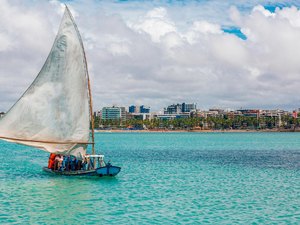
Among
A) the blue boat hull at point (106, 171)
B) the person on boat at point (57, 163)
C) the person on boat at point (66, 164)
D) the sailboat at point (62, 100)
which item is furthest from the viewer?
the person on boat at point (57, 163)

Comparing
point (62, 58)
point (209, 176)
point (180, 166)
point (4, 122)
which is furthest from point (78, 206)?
point (180, 166)

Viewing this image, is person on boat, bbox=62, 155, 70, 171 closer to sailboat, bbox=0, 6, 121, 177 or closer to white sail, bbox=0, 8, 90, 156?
sailboat, bbox=0, 6, 121, 177

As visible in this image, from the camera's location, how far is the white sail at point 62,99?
4109cm

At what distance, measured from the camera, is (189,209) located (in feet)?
106

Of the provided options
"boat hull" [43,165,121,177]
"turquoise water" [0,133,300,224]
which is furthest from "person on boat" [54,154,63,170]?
"boat hull" [43,165,121,177]

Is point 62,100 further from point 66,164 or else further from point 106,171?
point 66,164

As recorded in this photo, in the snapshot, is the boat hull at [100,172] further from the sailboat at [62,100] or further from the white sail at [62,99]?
the white sail at [62,99]

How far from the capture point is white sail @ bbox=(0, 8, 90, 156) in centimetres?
4109

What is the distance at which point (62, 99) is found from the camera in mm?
42781

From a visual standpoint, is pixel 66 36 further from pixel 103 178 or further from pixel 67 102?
pixel 103 178

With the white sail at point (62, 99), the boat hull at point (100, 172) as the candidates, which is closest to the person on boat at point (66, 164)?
the boat hull at point (100, 172)

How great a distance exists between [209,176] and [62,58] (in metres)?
21.5

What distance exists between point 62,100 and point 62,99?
0.09m

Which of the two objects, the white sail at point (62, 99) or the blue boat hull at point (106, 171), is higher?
the white sail at point (62, 99)
